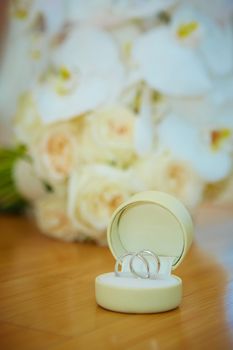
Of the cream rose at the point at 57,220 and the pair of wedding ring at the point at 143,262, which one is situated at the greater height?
the pair of wedding ring at the point at 143,262

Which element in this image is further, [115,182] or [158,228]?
[115,182]

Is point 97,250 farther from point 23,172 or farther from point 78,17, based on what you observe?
point 78,17

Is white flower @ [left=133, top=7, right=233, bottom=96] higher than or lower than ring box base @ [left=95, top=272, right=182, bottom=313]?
higher

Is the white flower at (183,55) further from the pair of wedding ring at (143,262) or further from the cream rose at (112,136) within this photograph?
the pair of wedding ring at (143,262)

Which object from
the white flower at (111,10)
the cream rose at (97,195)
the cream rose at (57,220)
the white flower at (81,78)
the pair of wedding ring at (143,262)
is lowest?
the cream rose at (57,220)

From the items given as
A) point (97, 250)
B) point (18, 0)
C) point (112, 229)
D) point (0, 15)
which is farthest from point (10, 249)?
point (0, 15)

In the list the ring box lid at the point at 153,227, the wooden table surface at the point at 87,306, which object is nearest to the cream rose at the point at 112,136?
the wooden table surface at the point at 87,306

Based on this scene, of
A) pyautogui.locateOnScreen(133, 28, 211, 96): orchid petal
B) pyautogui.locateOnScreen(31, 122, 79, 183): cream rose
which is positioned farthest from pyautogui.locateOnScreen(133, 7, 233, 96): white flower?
pyautogui.locateOnScreen(31, 122, 79, 183): cream rose

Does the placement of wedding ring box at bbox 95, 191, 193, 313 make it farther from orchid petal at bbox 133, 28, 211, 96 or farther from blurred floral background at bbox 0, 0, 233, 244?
orchid petal at bbox 133, 28, 211, 96
